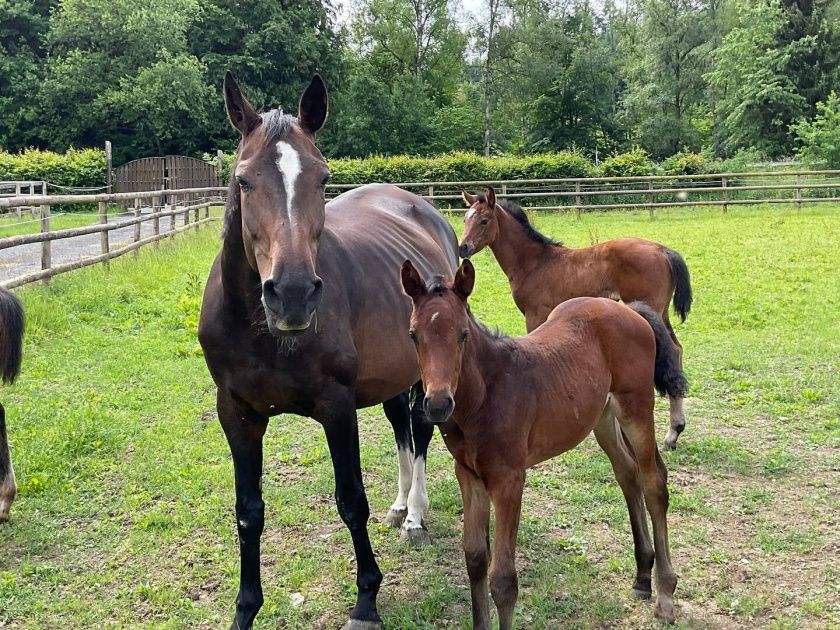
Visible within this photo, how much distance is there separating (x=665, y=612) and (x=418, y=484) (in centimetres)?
150

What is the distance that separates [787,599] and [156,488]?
3.56m

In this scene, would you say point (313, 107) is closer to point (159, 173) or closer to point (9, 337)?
point (9, 337)

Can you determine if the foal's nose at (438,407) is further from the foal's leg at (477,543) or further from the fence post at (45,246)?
the fence post at (45,246)

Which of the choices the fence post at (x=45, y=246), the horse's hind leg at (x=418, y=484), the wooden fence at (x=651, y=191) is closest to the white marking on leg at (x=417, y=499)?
the horse's hind leg at (x=418, y=484)

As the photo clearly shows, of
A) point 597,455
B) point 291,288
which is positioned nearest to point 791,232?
point 597,455

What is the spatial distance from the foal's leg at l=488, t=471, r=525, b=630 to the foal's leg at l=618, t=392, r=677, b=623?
2.53 ft

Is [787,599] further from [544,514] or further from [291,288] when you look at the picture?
[291,288]

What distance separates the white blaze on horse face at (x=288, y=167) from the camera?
2.50 m

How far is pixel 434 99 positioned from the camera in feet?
140

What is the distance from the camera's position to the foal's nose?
2.39 metres

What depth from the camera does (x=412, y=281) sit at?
8.67 feet

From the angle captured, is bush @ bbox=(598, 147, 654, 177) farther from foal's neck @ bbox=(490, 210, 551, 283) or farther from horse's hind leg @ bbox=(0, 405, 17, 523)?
horse's hind leg @ bbox=(0, 405, 17, 523)

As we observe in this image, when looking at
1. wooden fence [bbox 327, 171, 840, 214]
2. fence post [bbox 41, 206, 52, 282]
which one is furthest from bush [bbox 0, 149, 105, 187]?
fence post [bbox 41, 206, 52, 282]

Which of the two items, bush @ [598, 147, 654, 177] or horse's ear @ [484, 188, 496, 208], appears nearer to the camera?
horse's ear @ [484, 188, 496, 208]
